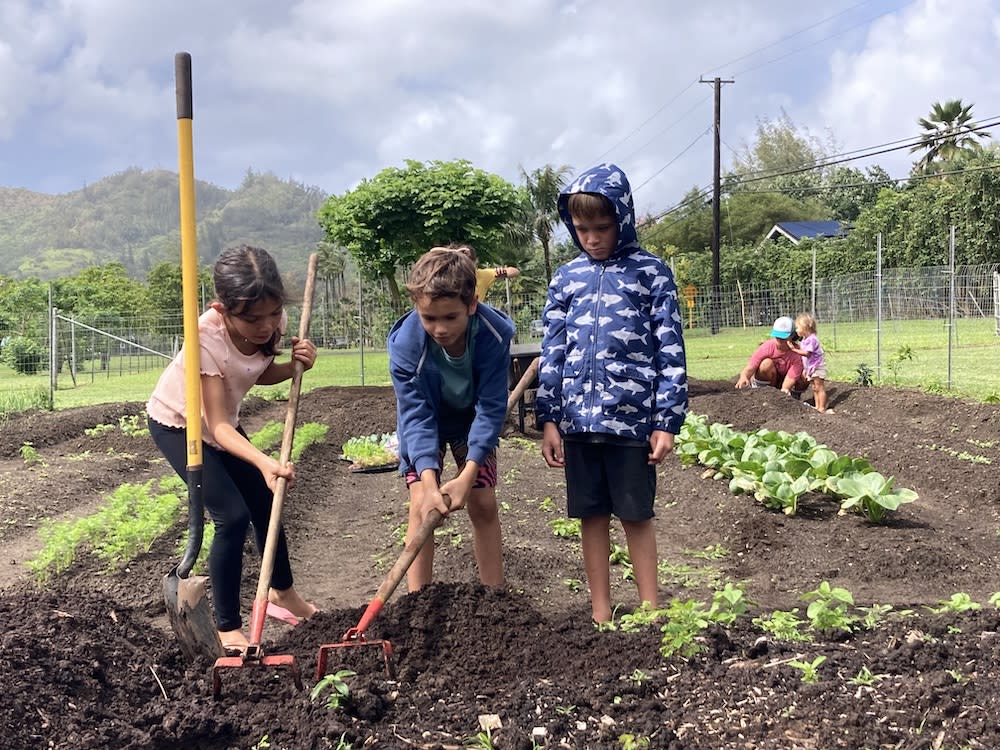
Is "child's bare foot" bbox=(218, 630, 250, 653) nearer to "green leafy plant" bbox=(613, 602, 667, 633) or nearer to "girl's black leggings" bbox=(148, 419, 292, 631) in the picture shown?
"girl's black leggings" bbox=(148, 419, 292, 631)

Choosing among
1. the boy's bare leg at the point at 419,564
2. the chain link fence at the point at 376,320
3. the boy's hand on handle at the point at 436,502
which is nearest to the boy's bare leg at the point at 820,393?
the chain link fence at the point at 376,320

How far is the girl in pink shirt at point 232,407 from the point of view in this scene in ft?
10.5

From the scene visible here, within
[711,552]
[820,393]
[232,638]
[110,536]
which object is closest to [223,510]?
[232,638]

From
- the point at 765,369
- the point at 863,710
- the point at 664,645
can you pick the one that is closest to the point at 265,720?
the point at 664,645

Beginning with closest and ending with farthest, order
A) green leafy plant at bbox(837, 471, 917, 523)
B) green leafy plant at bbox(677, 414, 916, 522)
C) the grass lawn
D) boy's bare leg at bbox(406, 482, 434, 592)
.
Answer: boy's bare leg at bbox(406, 482, 434, 592), green leafy plant at bbox(837, 471, 917, 523), green leafy plant at bbox(677, 414, 916, 522), the grass lawn

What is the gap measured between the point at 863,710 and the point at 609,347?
59.2 inches

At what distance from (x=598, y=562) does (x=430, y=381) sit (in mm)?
939

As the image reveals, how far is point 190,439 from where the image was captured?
3059mm

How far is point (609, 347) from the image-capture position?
3379 millimetres

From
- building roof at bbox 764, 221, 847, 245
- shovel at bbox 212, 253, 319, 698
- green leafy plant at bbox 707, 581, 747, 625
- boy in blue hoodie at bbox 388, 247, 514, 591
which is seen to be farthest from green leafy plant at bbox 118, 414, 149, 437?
building roof at bbox 764, 221, 847, 245

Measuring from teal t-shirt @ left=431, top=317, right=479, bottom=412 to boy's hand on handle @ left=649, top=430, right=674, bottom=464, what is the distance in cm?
69

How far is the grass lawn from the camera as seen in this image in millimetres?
13453

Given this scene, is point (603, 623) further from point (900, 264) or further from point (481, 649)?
point (900, 264)

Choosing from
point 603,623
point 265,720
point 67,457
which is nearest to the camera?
point 265,720
